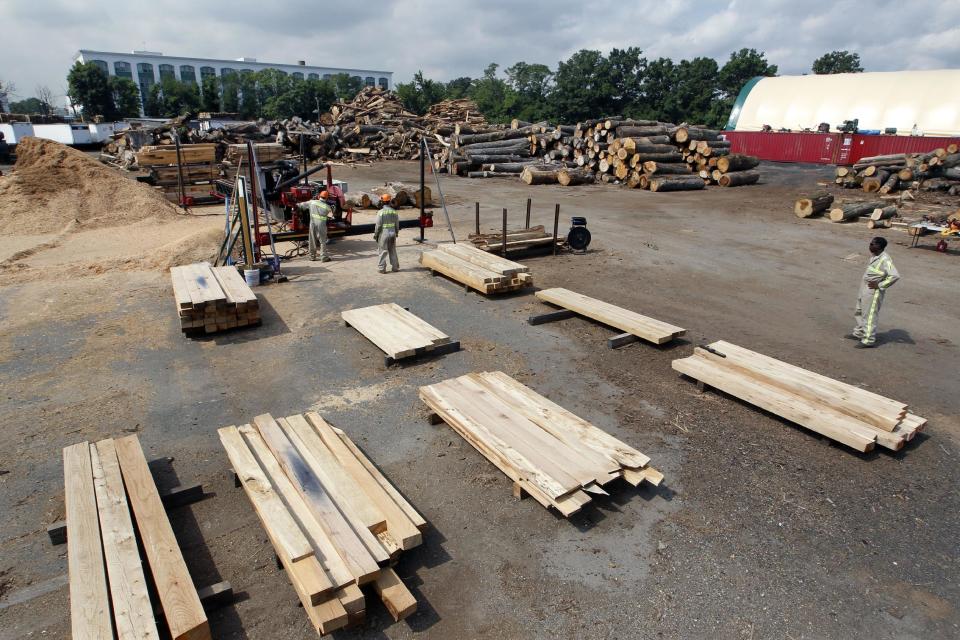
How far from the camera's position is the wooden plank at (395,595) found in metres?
3.75

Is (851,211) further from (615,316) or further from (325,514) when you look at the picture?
(325,514)

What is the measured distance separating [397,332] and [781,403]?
5032 mm

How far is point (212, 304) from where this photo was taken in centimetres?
833

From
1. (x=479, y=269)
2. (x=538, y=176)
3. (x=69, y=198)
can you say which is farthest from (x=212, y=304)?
(x=538, y=176)

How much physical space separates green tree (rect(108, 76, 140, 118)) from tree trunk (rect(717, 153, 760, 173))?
6972 centimetres

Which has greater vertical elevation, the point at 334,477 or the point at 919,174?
the point at 919,174

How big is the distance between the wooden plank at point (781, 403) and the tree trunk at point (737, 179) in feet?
68.5

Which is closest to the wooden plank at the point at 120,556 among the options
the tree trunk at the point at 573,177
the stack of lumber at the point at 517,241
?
the stack of lumber at the point at 517,241

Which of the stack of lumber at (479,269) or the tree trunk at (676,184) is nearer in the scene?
the stack of lumber at (479,269)

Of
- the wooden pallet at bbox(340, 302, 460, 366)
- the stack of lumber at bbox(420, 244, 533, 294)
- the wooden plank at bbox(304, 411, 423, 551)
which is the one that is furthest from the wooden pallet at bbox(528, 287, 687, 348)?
the wooden plank at bbox(304, 411, 423, 551)

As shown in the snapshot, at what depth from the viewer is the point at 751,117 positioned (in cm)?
3772

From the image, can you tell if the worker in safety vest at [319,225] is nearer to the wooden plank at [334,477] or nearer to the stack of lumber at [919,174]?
the wooden plank at [334,477]

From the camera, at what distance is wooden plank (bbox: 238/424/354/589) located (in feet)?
12.5

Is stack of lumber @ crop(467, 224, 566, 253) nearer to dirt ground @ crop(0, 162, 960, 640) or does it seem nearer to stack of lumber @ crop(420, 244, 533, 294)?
stack of lumber @ crop(420, 244, 533, 294)
